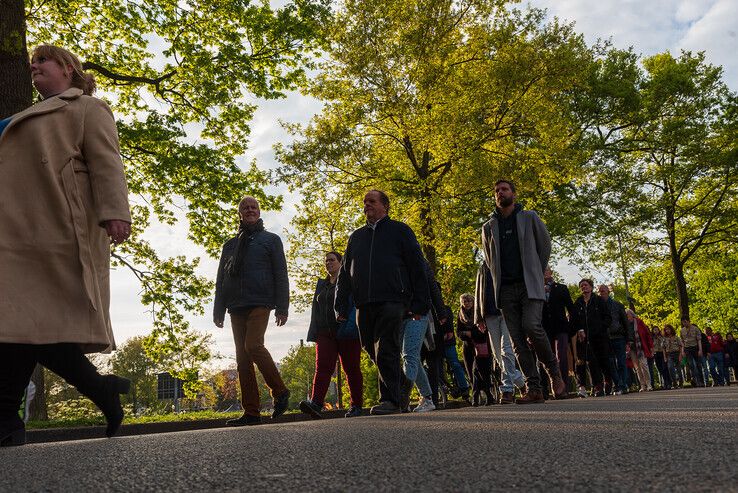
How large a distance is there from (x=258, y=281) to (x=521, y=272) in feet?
9.24

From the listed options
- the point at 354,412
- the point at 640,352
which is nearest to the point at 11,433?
the point at 354,412

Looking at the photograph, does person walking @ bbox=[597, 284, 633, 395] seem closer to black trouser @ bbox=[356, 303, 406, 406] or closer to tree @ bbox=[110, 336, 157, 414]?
black trouser @ bbox=[356, 303, 406, 406]

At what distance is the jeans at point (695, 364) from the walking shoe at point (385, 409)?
17603 mm

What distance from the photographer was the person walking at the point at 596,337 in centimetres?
1330

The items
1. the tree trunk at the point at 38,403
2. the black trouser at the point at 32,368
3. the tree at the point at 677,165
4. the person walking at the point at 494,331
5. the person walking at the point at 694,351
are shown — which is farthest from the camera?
the tree at the point at 677,165

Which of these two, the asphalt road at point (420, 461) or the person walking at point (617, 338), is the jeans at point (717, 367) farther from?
the asphalt road at point (420, 461)

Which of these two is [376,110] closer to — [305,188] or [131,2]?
[305,188]

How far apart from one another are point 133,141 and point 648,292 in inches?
1519

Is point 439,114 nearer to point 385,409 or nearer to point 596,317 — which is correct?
point 596,317

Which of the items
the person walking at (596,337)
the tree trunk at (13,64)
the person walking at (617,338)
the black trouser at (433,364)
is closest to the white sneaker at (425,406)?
the black trouser at (433,364)

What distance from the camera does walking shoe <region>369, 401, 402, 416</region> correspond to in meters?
6.73

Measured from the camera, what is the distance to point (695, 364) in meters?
21.7

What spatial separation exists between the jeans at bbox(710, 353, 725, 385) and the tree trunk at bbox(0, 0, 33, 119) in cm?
2139

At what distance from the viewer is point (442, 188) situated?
64.7 feet
